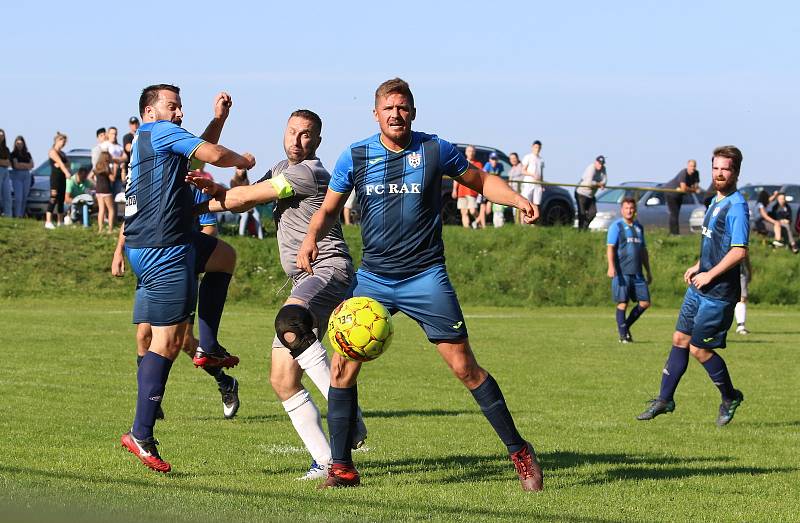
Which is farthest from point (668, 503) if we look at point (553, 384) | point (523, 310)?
point (523, 310)

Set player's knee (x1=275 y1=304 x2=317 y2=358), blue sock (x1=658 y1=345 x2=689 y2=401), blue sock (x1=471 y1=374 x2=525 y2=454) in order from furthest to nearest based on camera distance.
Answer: blue sock (x1=658 y1=345 x2=689 y2=401)
player's knee (x1=275 y1=304 x2=317 y2=358)
blue sock (x1=471 y1=374 x2=525 y2=454)

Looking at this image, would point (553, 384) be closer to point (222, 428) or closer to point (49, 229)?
point (222, 428)

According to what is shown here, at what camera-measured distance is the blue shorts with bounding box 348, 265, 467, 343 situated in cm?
759

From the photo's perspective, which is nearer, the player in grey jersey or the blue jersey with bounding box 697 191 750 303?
the player in grey jersey

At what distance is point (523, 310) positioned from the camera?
3047cm

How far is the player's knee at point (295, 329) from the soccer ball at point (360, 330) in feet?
1.33

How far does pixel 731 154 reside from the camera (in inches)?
424

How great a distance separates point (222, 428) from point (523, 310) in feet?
67.4

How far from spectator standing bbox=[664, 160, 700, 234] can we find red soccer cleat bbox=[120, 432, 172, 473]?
2703 cm

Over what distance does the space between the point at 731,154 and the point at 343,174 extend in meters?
4.22

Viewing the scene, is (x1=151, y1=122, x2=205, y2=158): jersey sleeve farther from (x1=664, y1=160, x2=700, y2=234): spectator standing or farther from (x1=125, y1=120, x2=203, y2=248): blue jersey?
(x1=664, y1=160, x2=700, y2=234): spectator standing

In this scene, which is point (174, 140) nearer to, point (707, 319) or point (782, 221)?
point (707, 319)

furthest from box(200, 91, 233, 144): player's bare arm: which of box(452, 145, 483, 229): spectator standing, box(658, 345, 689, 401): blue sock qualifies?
box(452, 145, 483, 229): spectator standing

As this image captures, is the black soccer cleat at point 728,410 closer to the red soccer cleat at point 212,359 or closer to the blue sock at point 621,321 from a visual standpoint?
the red soccer cleat at point 212,359
